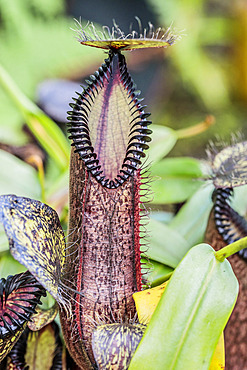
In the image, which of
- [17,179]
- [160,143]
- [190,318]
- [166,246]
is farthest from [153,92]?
[190,318]

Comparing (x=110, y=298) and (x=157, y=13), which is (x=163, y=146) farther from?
(x=157, y=13)

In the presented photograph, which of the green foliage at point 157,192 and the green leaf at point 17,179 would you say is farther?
the green leaf at point 17,179

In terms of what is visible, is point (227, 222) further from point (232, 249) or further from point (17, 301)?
point (17, 301)

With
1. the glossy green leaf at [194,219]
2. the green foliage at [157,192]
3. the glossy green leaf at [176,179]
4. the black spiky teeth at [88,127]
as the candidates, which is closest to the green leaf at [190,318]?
the green foliage at [157,192]

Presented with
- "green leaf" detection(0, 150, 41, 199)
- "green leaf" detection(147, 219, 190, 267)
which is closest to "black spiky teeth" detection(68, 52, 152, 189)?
"green leaf" detection(147, 219, 190, 267)

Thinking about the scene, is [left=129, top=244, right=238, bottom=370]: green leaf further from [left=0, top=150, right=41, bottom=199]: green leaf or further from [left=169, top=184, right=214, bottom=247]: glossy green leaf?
[left=0, top=150, right=41, bottom=199]: green leaf

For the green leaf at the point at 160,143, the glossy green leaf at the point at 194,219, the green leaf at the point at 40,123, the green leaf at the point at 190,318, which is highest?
the green leaf at the point at 40,123

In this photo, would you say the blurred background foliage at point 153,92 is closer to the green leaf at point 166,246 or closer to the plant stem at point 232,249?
the green leaf at point 166,246
